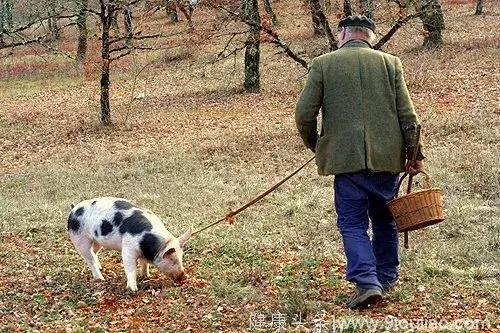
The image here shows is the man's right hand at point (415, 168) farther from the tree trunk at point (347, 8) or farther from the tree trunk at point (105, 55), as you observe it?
the tree trunk at point (105, 55)

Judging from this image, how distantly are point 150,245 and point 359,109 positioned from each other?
247 centimetres

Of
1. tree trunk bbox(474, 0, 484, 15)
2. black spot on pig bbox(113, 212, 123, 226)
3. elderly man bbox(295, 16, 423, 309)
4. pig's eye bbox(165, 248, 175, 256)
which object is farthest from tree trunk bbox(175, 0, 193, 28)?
elderly man bbox(295, 16, 423, 309)

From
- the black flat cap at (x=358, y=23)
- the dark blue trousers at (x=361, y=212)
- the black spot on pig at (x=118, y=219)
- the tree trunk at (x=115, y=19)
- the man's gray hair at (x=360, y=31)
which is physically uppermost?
the black flat cap at (x=358, y=23)

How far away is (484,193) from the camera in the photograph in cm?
957

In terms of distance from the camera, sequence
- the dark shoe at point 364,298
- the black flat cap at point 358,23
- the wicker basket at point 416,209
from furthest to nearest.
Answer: the black flat cap at point 358,23, the wicker basket at point 416,209, the dark shoe at point 364,298

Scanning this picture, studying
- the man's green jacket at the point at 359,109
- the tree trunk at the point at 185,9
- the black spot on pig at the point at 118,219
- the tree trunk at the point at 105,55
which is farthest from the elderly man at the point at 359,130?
the tree trunk at the point at 185,9

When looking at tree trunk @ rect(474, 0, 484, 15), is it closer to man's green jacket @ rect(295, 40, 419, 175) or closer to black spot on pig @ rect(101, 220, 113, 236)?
black spot on pig @ rect(101, 220, 113, 236)

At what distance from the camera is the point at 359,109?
5520 millimetres

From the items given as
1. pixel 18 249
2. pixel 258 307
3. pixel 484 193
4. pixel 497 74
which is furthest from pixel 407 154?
pixel 497 74

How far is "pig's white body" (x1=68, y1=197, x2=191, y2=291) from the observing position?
22.1ft

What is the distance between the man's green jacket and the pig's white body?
6.25 feet

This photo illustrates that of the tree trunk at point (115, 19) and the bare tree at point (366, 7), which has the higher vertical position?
the bare tree at point (366, 7)

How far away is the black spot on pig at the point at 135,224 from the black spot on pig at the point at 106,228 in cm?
14

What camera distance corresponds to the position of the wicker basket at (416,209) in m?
5.56
